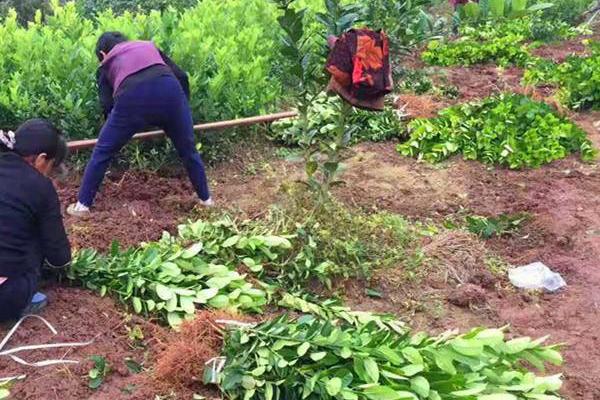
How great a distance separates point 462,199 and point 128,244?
295 cm

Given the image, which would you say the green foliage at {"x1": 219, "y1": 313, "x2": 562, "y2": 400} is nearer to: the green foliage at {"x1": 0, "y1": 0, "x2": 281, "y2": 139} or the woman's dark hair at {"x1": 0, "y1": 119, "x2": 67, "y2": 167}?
the woman's dark hair at {"x1": 0, "y1": 119, "x2": 67, "y2": 167}

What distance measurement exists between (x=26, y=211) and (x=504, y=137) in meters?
4.92

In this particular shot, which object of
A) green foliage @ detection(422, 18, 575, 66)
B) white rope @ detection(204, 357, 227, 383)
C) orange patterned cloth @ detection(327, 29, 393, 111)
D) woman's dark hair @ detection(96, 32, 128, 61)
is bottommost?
green foliage @ detection(422, 18, 575, 66)

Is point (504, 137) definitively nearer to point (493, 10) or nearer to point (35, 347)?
point (493, 10)

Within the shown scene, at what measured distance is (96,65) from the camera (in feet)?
20.9

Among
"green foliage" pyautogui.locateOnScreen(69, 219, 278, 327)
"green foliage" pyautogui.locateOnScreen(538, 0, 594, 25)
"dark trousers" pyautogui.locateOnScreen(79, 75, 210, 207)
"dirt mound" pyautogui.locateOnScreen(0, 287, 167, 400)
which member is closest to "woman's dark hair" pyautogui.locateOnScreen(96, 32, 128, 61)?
"dark trousers" pyautogui.locateOnScreen(79, 75, 210, 207)

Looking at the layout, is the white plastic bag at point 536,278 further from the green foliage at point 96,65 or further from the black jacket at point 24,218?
the black jacket at point 24,218

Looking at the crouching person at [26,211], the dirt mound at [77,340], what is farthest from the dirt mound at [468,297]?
the crouching person at [26,211]

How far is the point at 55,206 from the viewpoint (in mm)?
3811

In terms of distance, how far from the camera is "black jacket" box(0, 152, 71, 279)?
366cm

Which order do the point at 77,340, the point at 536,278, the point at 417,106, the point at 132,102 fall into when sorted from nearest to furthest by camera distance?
the point at 77,340 < the point at 536,278 < the point at 132,102 < the point at 417,106

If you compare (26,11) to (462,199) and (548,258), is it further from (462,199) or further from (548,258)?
(548,258)

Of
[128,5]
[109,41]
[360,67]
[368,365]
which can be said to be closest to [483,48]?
[128,5]

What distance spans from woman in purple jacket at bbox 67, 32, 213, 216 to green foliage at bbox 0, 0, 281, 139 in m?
0.73
